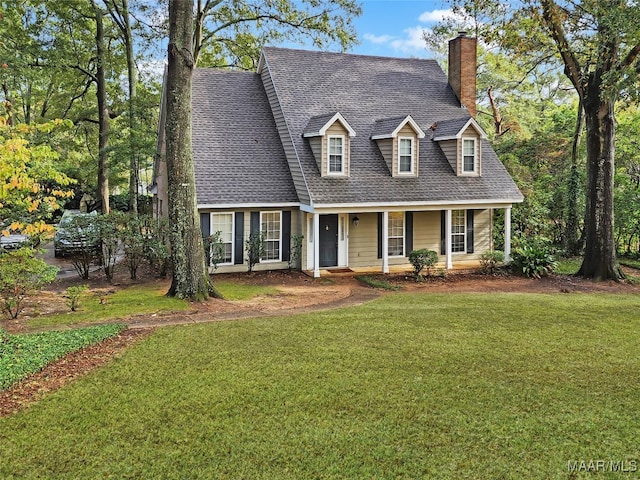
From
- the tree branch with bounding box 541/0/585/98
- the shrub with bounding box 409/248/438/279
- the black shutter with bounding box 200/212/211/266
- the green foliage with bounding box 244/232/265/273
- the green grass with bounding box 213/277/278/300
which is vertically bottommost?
the green grass with bounding box 213/277/278/300

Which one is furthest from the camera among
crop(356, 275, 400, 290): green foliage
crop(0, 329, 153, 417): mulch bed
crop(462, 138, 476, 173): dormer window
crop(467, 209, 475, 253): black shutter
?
crop(467, 209, 475, 253): black shutter

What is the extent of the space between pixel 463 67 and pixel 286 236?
34.4 ft

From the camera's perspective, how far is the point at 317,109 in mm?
19516

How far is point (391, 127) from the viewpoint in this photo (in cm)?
1869

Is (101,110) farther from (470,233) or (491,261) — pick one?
(491,261)

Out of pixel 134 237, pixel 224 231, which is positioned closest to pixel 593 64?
pixel 224 231

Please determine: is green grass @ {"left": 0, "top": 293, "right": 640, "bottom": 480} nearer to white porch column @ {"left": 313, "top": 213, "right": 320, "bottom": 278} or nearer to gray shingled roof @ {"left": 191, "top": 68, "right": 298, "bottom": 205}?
white porch column @ {"left": 313, "top": 213, "right": 320, "bottom": 278}

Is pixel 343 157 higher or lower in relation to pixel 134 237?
higher

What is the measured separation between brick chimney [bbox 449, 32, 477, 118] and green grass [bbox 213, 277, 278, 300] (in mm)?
12306

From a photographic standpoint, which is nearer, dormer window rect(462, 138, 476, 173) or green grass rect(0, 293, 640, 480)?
green grass rect(0, 293, 640, 480)

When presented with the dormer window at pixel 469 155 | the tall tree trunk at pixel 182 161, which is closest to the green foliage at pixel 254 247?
the tall tree trunk at pixel 182 161

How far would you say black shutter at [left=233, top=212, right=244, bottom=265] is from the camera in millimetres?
17281

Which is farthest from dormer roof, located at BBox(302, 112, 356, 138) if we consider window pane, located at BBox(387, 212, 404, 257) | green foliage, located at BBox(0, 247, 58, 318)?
green foliage, located at BBox(0, 247, 58, 318)

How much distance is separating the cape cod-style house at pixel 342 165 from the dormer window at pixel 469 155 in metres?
0.04
